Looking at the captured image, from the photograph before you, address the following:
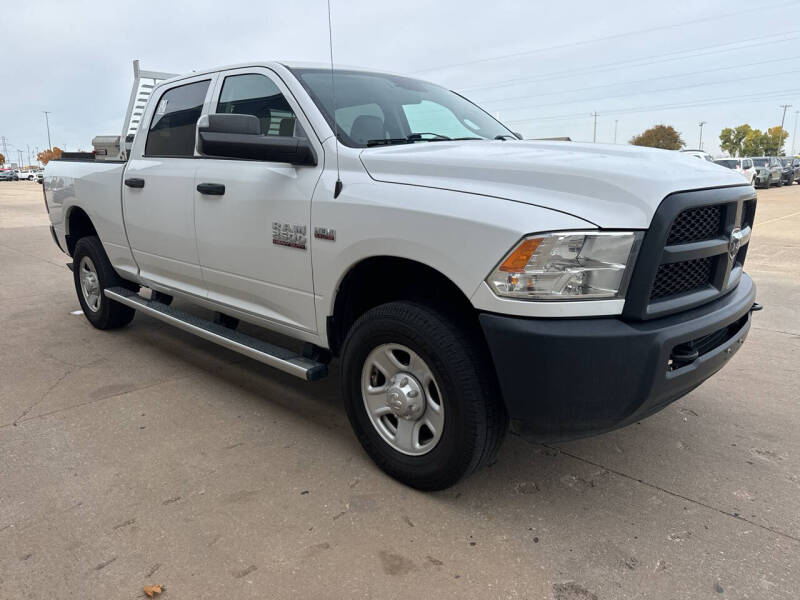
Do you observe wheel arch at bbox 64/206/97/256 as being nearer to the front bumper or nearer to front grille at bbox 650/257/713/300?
the front bumper

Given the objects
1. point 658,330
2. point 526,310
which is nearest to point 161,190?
point 526,310

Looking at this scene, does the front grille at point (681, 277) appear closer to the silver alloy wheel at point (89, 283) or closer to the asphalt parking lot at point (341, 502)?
the asphalt parking lot at point (341, 502)

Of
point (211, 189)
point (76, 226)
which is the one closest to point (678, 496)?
point (211, 189)

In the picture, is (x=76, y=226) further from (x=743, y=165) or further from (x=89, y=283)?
(x=743, y=165)

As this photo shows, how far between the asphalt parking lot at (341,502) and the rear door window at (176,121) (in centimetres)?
155

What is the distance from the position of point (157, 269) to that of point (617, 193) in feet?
10.6

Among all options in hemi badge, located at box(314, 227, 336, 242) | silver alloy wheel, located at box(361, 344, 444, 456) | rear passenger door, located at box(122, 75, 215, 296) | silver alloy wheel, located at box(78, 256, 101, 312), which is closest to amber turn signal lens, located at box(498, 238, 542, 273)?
silver alloy wheel, located at box(361, 344, 444, 456)

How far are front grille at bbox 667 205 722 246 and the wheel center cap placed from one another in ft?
3.83

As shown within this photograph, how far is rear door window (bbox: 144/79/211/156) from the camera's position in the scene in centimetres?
384

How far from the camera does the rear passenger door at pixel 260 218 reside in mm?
3018

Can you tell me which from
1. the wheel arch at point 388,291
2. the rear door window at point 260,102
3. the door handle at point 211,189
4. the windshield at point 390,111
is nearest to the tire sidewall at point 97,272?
the door handle at point 211,189

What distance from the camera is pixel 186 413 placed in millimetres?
3557

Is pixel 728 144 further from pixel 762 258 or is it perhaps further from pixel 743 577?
pixel 743 577

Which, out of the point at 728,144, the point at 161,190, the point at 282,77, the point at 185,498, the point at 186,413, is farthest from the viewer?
the point at 728,144
